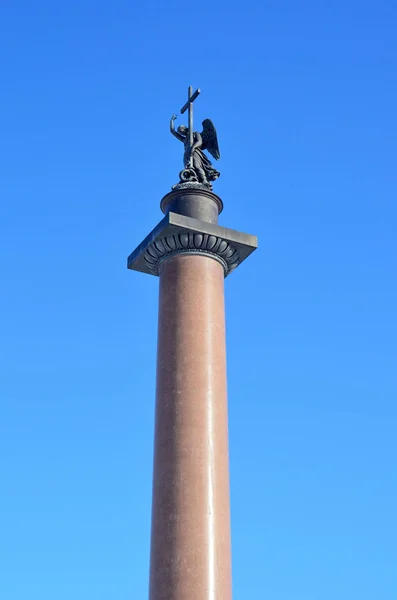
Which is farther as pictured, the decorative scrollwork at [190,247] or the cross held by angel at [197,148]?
the cross held by angel at [197,148]

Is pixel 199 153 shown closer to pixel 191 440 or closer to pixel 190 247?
pixel 190 247

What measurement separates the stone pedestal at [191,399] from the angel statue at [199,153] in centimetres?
63

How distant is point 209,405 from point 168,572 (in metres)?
3.06

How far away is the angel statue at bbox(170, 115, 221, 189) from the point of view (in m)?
19.4

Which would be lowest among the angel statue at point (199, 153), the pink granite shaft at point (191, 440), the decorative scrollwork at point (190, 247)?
the pink granite shaft at point (191, 440)

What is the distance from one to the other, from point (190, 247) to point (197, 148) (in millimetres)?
2933

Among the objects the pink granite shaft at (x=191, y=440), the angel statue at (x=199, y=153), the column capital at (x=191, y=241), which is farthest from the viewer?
the angel statue at (x=199, y=153)

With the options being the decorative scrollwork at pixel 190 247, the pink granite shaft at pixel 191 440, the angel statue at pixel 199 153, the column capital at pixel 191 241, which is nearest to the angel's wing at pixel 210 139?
the angel statue at pixel 199 153

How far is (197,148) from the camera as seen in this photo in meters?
19.9

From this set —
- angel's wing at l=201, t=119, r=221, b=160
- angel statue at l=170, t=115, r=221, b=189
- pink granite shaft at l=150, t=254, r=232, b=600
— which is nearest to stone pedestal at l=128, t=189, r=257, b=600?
pink granite shaft at l=150, t=254, r=232, b=600

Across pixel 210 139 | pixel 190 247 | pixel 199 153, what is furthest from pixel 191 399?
pixel 210 139

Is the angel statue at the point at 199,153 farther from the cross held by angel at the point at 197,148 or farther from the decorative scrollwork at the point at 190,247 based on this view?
the decorative scrollwork at the point at 190,247

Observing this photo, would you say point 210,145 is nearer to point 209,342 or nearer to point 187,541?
point 209,342

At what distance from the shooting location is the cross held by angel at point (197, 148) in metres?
19.4
